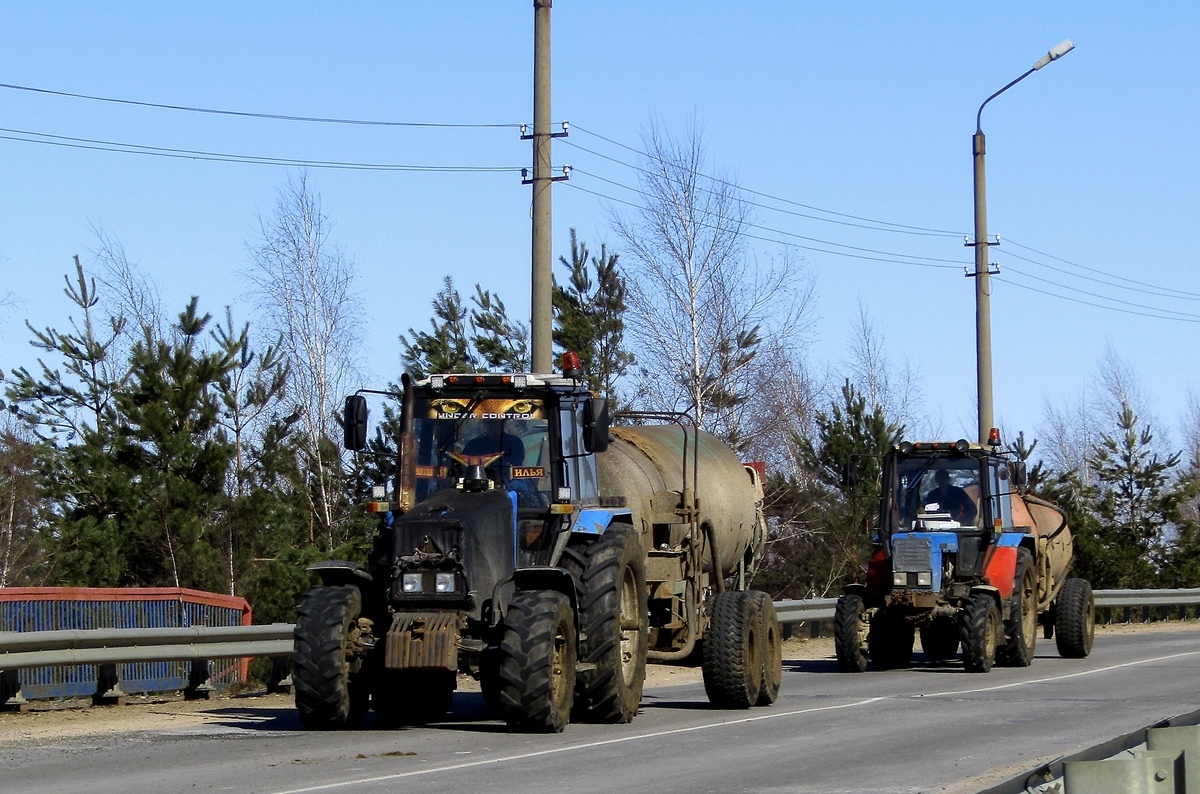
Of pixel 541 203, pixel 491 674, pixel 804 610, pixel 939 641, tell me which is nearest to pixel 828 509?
pixel 804 610

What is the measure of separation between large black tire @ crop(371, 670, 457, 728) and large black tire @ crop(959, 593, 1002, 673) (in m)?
7.48

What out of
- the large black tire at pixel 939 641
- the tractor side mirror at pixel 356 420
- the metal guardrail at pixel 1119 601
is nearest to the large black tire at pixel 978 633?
the large black tire at pixel 939 641

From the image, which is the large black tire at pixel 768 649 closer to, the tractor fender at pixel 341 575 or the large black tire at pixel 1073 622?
the tractor fender at pixel 341 575

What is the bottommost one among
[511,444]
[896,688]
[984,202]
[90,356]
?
[896,688]

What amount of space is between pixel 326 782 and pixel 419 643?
94.0 inches

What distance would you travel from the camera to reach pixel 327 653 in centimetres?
1190

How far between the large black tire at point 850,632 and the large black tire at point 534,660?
796 cm

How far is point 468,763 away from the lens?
1030cm

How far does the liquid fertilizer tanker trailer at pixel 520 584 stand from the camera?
11.9 metres

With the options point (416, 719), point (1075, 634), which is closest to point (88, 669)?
point (416, 719)

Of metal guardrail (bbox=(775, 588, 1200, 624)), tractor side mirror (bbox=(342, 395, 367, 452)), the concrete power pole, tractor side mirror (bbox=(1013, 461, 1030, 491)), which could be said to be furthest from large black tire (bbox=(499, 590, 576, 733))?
metal guardrail (bbox=(775, 588, 1200, 624))

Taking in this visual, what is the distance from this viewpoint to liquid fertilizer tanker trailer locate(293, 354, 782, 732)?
39.1ft

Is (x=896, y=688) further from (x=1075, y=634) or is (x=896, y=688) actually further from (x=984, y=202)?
(x=984, y=202)

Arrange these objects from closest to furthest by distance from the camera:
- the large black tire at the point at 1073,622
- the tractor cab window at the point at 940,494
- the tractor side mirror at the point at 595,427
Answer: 1. the tractor side mirror at the point at 595,427
2. the tractor cab window at the point at 940,494
3. the large black tire at the point at 1073,622
